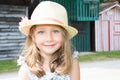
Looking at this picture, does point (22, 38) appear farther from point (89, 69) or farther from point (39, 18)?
point (39, 18)

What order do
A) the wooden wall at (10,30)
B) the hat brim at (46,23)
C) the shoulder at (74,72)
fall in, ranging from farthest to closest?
the wooden wall at (10,30), the shoulder at (74,72), the hat brim at (46,23)

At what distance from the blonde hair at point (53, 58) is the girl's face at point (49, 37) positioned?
42 mm

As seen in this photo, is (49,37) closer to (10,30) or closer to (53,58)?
(53,58)

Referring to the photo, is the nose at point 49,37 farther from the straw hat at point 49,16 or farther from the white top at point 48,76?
the white top at point 48,76

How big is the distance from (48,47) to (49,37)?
0.24 ft

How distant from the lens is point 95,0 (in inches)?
837

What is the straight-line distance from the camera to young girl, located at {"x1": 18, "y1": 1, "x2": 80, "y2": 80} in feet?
9.40

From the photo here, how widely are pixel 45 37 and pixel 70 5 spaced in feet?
61.0

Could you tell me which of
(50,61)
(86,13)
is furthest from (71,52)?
(86,13)

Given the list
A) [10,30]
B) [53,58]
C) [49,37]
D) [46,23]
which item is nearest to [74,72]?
[53,58]

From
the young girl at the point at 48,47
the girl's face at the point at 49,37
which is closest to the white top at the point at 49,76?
the young girl at the point at 48,47

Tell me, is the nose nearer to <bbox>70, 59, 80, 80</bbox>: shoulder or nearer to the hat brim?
the hat brim

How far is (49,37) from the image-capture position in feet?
9.40

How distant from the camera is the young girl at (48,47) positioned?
2.87 m
